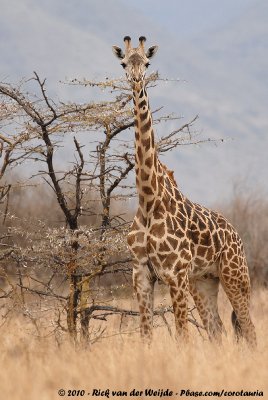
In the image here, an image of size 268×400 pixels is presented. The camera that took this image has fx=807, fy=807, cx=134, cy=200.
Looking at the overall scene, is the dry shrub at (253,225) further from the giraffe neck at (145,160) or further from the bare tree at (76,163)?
the giraffe neck at (145,160)

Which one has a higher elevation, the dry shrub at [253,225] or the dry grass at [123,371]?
the dry shrub at [253,225]

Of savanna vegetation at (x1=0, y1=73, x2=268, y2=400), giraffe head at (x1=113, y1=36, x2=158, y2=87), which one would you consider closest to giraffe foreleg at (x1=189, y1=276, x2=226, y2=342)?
savanna vegetation at (x1=0, y1=73, x2=268, y2=400)

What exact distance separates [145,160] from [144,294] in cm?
130

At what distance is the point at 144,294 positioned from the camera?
25.5ft

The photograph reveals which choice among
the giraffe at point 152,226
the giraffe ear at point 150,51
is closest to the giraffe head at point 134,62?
the giraffe at point 152,226

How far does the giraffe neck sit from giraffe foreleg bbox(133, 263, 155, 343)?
589mm

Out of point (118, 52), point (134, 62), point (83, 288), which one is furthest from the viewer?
point (83, 288)

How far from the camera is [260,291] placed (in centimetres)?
1981

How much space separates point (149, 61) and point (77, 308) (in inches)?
137

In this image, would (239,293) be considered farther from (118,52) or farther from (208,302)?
(118,52)

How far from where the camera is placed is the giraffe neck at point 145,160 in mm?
7801

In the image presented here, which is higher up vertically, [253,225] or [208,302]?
[253,225]

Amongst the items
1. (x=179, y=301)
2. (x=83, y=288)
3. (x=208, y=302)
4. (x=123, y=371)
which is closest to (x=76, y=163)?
(x=83, y=288)

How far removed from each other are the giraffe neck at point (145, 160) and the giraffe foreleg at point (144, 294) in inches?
23.2
